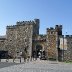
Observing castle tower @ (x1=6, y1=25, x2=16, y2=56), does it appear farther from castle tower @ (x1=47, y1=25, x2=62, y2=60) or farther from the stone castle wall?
castle tower @ (x1=47, y1=25, x2=62, y2=60)

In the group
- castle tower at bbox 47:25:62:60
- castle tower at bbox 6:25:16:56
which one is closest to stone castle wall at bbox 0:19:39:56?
castle tower at bbox 6:25:16:56

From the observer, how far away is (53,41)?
60312mm

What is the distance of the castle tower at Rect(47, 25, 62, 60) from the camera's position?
2337 inches

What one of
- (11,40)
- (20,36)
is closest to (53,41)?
(20,36)

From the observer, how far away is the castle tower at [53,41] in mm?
59362

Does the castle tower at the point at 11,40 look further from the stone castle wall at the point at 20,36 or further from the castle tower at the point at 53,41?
the castle tower at the point at 53,41

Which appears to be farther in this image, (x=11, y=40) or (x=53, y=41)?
(x=11, y=40)

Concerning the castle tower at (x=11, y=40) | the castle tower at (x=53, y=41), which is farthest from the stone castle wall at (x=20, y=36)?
the castle tower at (x=53, y=41)

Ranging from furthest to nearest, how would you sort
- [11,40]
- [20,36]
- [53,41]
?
1. [11,40]
2. [20,36]
3. [53,41]

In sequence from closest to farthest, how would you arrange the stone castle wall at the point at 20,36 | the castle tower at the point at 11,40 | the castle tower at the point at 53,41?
the castle tower at the point at 53,41, the stone castle wall at the point at 20,36, the castle tower at the point at 11,40

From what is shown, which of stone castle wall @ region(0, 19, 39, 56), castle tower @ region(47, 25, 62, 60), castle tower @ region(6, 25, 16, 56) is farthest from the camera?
castle tower @ region(6, 25, 16, 56)

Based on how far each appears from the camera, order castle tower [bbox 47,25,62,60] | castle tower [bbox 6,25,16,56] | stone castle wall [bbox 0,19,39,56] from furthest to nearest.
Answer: castle tower [bbox 6,25,16,56] → stone castle wall [bbox 0,19,39,56] → castle tower [bbox 47,25,62,60]

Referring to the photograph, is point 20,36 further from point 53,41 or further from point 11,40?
point 53,41

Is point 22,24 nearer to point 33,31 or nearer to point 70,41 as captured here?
point 33,31
